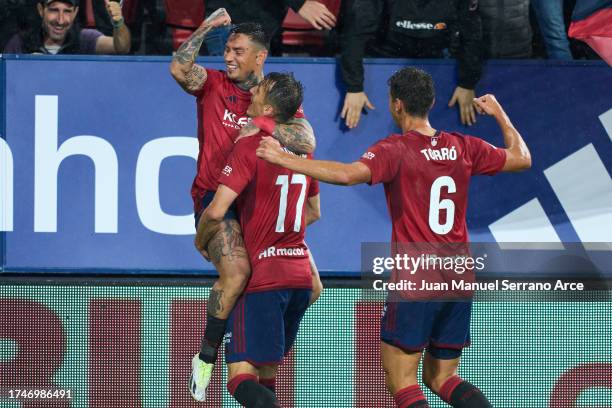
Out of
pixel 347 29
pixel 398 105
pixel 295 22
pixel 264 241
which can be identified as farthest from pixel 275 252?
pixel 295 22

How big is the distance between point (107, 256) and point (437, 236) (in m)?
2.59

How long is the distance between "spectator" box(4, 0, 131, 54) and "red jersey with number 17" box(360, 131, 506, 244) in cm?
270

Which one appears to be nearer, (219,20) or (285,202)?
(285,202)

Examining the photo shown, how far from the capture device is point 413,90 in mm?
7621

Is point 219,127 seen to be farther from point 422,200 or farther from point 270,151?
point 422,200

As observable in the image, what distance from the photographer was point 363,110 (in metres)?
9.19

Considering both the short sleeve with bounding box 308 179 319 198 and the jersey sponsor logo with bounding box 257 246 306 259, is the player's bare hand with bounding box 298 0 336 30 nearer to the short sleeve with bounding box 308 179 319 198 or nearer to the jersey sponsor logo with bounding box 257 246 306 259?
the short sleeve with bounding box 308 179 319 198

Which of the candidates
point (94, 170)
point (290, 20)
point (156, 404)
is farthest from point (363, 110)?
point (156, 404)

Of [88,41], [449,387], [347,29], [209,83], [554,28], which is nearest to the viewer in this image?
[449,387]

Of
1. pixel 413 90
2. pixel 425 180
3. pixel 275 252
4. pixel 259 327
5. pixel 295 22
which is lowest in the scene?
pixel 259 327

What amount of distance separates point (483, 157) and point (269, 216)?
1318 millimetres

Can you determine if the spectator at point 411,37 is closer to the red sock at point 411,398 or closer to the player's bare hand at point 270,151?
the player's bare hand at point 270,151

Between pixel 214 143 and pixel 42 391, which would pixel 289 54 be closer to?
pixel 214 143

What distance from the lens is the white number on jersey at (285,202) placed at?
25.4ft
